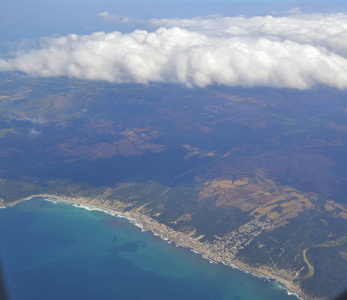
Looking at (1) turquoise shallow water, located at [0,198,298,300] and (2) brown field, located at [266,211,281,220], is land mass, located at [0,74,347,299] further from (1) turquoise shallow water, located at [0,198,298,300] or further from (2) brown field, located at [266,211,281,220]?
(1) turquoise shallow water, located at [0,198,298,300]

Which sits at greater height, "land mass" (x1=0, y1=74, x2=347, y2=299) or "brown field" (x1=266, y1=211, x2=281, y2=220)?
"land mass" (x1=0, y1=74, x2=347, y2=299)

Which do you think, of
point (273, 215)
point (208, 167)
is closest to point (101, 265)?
point (273, 215)

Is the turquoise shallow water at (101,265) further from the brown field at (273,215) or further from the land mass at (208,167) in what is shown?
the brown field at (273,215)

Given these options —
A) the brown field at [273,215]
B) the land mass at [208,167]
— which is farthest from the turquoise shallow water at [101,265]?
the brown field at [273,215]

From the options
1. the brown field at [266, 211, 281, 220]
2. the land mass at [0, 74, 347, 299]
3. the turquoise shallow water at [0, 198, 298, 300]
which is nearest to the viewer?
the turquoise shallow water at [0, 198, 298, 300]

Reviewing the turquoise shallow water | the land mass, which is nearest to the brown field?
the land mass

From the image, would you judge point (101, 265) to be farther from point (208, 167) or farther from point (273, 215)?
point (208, 167)

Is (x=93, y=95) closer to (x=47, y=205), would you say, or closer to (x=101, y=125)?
(x=101, y=125)

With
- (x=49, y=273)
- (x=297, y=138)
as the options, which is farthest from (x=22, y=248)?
(x=297, y=138)
